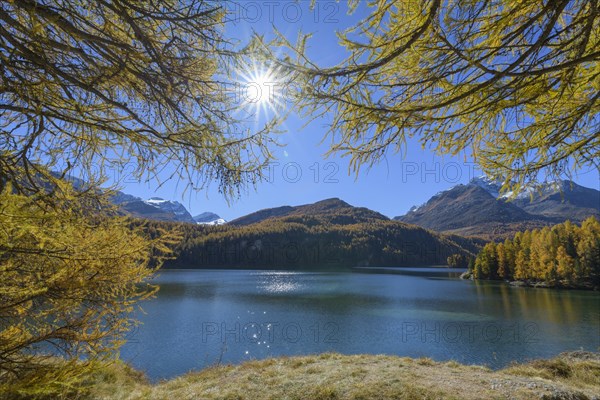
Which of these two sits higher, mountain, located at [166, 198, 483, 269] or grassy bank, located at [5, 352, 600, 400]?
mountain, located at [166, 198, 483, 269]

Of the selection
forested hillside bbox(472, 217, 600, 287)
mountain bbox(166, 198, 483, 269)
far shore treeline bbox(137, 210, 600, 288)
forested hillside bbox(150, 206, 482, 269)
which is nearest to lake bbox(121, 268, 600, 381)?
forested hillside bbox(472, 217, 600, 287)

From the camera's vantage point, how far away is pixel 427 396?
5.14 meters

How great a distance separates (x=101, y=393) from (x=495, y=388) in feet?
23.3

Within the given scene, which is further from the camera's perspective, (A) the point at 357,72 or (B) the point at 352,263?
(B) the point at 352,263

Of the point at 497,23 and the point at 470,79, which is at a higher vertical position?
the point at 497,23

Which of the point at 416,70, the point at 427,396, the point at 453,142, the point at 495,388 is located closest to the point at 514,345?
the point at 495,388

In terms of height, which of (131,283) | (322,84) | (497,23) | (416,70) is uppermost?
(497,23)

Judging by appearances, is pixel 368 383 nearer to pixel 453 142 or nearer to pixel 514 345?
pixel 453 142

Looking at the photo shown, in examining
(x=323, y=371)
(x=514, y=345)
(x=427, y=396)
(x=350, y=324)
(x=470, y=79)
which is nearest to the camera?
(x=470, y=79)

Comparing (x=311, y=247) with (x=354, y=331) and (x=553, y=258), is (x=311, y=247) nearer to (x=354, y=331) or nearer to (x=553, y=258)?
(x=553, y=258)

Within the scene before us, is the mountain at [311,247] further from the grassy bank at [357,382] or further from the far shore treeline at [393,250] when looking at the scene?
the grassy bank at [357,382]

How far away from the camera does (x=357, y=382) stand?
6.09 meters

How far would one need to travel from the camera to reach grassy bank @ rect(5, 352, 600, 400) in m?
5.37

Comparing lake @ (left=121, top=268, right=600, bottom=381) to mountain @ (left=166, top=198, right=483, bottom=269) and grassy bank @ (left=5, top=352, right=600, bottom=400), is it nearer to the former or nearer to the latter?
grassy bank @ (left=5, top=352, right=600, bottom=400)
